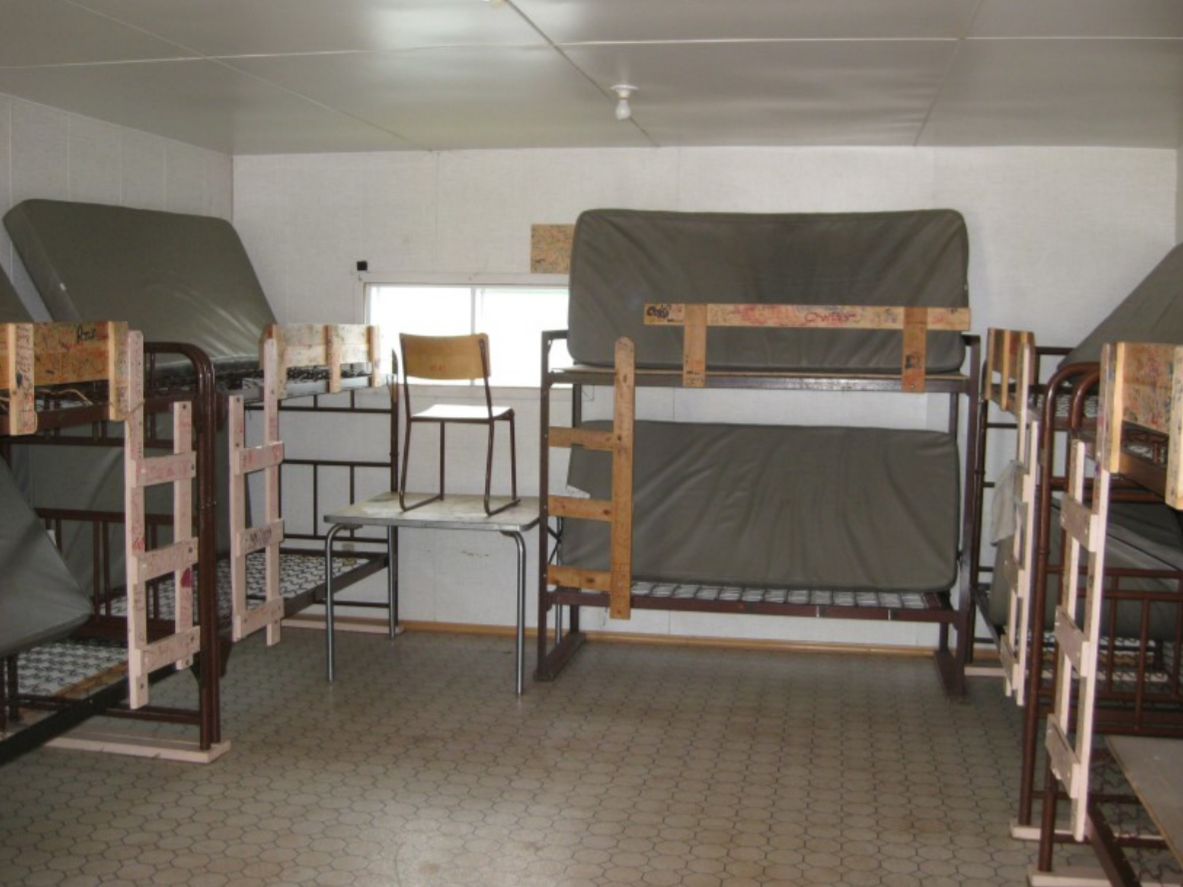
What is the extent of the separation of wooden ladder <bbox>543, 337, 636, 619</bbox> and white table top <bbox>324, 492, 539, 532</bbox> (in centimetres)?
23

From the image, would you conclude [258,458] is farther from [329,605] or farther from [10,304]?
[10,304]

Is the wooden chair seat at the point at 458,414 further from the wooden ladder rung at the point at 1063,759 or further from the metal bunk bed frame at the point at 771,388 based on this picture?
the wooden ladder rung at the point at 1063,759

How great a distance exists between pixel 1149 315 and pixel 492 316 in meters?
3.34

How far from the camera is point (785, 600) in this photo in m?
5.26

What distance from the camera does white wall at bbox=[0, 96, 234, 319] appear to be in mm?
5020

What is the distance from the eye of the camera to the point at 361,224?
6539 millimetres

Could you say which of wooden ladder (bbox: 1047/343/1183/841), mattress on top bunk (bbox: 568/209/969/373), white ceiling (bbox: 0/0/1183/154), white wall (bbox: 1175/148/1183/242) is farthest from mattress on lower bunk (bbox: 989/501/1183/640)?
white ceiling (bbox: 0/0/1183/154)

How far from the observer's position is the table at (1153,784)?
2.48 m

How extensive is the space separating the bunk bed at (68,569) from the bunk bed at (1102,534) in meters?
2.73

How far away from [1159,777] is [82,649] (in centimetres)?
411

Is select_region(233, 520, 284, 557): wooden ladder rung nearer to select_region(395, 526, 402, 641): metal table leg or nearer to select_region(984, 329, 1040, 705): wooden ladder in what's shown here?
select_region(395, 526, 402, 641): metal table leg

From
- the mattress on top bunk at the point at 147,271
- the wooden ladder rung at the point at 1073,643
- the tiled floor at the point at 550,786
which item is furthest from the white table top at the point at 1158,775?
the mattress on top bunk at the point at 147,271

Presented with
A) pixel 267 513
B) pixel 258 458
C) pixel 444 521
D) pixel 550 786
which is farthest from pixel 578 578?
pixel 258 458

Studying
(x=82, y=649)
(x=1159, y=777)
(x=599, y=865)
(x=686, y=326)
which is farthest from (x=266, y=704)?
(x=1159, y=777)
